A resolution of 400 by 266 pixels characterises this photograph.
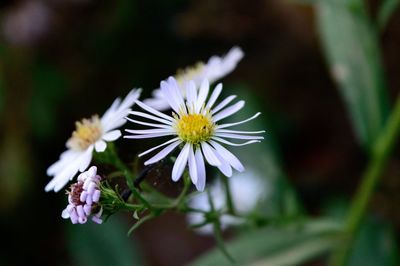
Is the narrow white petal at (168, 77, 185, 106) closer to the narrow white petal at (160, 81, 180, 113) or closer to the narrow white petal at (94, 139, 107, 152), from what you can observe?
the narrow white petal at (160, 81, 180, 113)

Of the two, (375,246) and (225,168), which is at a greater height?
(375,246)

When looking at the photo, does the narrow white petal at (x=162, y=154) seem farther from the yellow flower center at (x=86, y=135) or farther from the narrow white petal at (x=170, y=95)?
the yellow flower center at (x=86, y=135)

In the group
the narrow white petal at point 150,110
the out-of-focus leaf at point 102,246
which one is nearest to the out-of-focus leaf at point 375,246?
the out-of-focus leaf at point 102,246

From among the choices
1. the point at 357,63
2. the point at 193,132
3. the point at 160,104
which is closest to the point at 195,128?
the point at 193,132

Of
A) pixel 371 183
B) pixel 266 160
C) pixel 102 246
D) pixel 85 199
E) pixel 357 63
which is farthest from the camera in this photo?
pixel 102 246

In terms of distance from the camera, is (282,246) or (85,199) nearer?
(85,199)

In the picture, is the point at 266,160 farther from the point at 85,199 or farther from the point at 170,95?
the point at 85,199

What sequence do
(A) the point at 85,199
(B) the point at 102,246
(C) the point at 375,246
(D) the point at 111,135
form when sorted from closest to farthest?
(A) the point at 85,199 < (D) the point at 111,135 < (C) the point at 375,246 < (B) the point at 102,246
